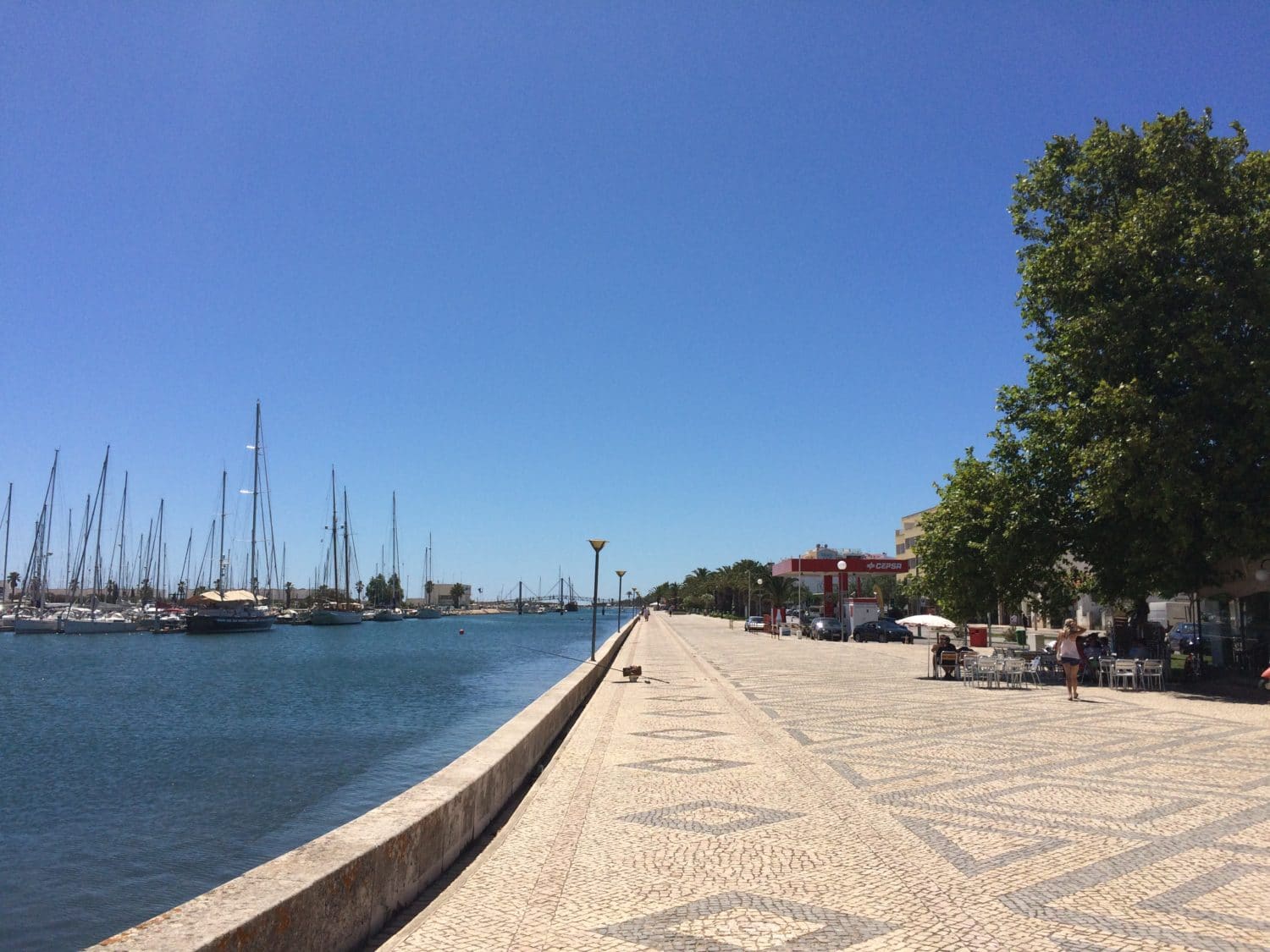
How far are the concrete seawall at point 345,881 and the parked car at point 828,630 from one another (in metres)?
44.4

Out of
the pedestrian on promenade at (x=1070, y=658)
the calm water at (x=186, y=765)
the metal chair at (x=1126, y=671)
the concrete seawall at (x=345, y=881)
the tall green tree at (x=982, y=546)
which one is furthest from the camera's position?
the tall green tree at (x=982, y=546)

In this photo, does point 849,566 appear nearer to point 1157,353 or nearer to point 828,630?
point 828,630

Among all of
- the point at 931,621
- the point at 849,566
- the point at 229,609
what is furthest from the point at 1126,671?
the point at 229,609

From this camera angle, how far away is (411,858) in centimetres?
550

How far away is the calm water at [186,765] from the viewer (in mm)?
10125

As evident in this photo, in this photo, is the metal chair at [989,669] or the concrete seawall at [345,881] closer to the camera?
the concrete seawall at [345,881]

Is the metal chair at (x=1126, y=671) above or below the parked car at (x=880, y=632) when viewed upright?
above

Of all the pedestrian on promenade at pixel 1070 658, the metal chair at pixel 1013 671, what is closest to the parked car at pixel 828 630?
the metal chair at pixel 1013 671

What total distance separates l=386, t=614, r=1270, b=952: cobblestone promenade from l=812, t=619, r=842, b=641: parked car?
36.7 m

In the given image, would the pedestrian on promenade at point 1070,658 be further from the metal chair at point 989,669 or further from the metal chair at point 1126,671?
the metal chair at point 1126,671

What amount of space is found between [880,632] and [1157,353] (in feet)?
106

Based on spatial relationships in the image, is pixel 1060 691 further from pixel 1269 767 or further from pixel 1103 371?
pixel 1269 767

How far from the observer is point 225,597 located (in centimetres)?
8094

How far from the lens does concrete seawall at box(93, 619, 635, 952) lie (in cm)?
362
